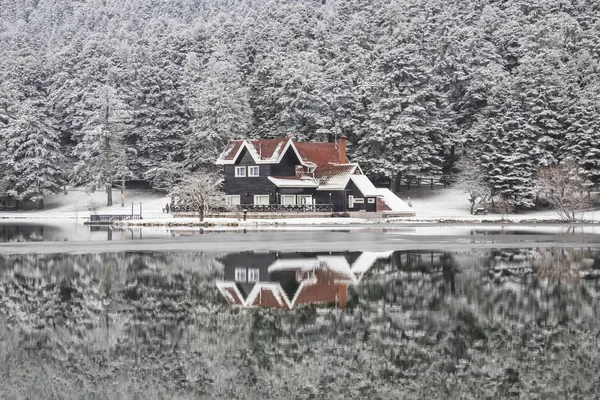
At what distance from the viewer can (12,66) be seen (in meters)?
111

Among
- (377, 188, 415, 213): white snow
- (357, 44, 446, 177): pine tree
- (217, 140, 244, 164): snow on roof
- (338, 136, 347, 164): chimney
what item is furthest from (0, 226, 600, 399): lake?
(357, 44, 446, 177): pine tree

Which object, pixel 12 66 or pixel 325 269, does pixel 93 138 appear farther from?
pixel 325 269

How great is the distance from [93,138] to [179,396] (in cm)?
8118

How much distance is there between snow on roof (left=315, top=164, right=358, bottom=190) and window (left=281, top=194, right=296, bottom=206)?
2.53 metres

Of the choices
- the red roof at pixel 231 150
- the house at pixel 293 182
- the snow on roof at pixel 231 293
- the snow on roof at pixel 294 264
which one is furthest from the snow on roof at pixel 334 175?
the snow on roof at pixel 231 293

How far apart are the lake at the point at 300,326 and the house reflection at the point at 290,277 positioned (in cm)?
8

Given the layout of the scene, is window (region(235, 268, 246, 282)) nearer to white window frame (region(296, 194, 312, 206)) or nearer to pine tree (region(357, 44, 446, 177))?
white window frame (region(296, 194, 312, 206))

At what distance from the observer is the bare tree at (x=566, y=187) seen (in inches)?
2623

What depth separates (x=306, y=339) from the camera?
16562 mm

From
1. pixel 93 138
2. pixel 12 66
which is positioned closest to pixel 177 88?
pixel 93 138

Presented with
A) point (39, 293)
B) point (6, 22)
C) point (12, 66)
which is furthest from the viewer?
point (6, 22)

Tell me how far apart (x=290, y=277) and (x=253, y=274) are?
151 cm

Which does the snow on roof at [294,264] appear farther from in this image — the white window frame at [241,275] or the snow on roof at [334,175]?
the snow on roof at [334,175]

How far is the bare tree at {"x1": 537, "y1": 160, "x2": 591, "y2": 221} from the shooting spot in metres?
66.6
